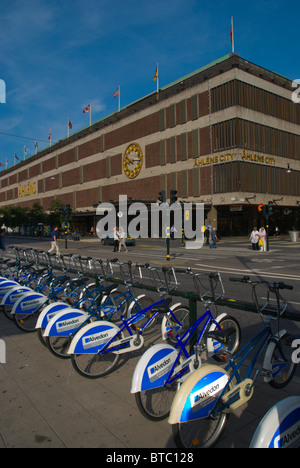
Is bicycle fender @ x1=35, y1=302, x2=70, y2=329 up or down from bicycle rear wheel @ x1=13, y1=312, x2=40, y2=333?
up

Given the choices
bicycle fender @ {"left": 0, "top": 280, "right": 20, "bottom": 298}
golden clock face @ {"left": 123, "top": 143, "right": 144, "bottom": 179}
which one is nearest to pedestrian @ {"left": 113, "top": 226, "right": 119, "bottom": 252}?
bicycle fender @ {"left": 0, "top": 280, "right": 20, "bottom": 298}

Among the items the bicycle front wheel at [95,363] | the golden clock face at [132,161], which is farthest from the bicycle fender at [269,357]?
the golden clock face at [132,161]

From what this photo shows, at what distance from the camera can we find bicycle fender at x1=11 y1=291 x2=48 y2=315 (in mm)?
5555

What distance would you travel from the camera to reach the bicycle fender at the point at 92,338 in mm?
3857

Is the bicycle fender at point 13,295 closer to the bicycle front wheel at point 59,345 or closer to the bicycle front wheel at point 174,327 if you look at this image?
the bicycle front wheel at point 59,345

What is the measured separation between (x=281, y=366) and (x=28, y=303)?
157 inches

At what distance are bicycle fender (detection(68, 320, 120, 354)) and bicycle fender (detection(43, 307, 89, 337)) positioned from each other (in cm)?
60

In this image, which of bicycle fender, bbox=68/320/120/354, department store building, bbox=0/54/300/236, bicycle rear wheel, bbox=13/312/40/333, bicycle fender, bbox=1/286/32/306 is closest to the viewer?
bicycle fender, bbox=68/320/120/354

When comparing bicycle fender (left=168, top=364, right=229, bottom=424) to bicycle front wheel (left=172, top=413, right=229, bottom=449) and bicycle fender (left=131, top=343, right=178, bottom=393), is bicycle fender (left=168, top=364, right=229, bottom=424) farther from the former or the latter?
bicycle fender (left=131, top=343, right=178, bottom=393)

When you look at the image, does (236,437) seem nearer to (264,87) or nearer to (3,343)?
(3,343)
